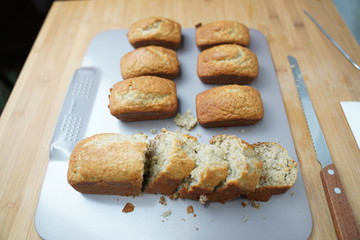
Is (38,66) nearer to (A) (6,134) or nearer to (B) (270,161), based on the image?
(A) (6,134)

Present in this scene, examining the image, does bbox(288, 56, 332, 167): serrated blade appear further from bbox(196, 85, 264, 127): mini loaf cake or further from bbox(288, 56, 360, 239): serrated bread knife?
bbox(196, 85, 264, 127): mini loaf cake

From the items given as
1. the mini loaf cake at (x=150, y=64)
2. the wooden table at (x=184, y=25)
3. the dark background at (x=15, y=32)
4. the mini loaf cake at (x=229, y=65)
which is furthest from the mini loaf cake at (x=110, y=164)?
the dark background at (x=15, y=32)

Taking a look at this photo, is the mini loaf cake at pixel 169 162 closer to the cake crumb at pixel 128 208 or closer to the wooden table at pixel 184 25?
the cake crumb at pixel 128 208

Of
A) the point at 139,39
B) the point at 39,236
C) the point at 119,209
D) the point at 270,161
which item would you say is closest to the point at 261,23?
the point at 139,39

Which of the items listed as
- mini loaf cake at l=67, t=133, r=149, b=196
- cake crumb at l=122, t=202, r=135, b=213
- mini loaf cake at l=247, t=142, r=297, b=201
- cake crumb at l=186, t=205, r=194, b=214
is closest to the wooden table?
mini loaf cake at l=247, t=142, r=297, b=201

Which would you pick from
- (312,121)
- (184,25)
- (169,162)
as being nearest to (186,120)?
(169,162)

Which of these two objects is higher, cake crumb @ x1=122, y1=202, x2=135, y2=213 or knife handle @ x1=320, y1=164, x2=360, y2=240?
knife handle @ x1=320, y1=164, x2=360, y2=240
